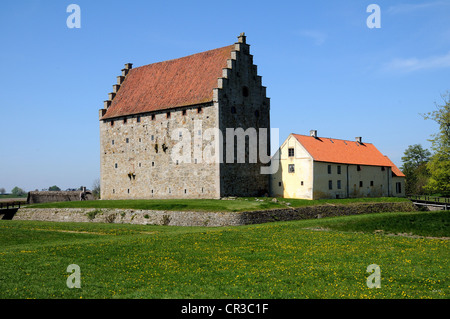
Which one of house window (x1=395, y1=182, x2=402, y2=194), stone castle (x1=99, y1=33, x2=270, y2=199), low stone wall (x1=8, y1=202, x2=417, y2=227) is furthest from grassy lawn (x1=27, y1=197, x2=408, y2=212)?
house window (x1=395, y1=182, x2=402, y2=194)

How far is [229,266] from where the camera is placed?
19.3 metres

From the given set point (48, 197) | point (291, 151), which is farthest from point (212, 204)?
point (48, 197)

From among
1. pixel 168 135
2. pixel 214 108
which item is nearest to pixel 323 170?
pixel 214 108

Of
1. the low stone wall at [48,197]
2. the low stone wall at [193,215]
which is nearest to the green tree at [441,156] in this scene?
the low stone wall at [193,215]

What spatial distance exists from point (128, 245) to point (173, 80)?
1403 inches

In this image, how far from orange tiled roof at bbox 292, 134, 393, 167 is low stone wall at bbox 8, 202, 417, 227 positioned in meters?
6.57

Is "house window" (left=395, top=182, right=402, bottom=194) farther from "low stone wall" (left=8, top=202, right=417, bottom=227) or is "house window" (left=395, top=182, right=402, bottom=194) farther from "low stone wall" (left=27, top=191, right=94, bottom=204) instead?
"low stone wall" (left=27, top=191, right=94, bottom=204)

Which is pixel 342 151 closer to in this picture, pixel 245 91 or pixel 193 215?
pixel 245 91

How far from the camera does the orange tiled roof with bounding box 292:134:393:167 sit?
55062mm

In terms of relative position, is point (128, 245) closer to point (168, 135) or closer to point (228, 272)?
point (228, 272)

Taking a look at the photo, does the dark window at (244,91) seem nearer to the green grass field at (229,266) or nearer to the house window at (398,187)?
the green grass field at (229,266)

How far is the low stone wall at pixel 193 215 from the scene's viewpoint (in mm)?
41375

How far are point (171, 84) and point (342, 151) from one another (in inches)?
903

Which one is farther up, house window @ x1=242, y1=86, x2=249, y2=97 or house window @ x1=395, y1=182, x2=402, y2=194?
house window @ x1=242, y1=86, x2=249, y2=97
